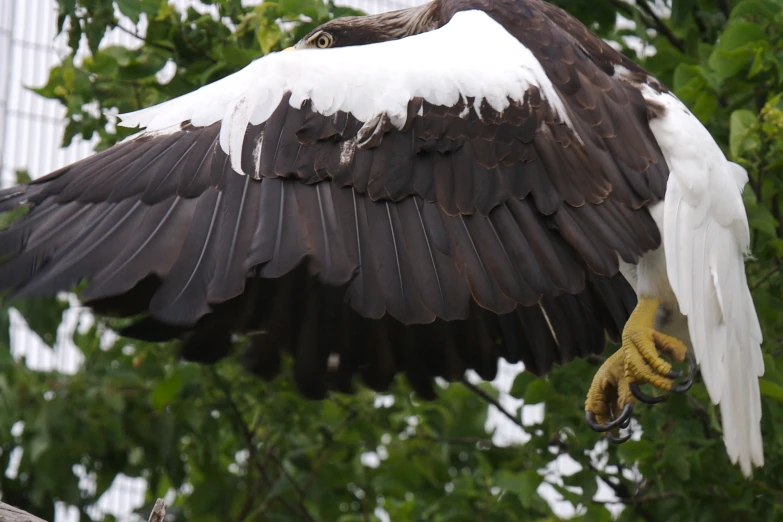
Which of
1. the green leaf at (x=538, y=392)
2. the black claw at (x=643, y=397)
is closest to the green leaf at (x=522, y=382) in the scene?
the green leaf at (x=538, y=392)

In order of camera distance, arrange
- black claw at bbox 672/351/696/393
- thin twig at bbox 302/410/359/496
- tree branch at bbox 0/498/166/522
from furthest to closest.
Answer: thin twig at bbox 302/410/359/496 < black claw at bbox 672/351/696/393 < tree branch at bbox 0/498/166/522

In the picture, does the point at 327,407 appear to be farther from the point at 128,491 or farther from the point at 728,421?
the point at 728,421

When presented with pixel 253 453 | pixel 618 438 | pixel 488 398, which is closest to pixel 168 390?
pixel 253 453

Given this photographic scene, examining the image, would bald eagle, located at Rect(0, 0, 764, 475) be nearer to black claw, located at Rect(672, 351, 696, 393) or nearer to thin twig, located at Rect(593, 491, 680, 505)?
black claw, located at Rect(672, 351, 696, 393)

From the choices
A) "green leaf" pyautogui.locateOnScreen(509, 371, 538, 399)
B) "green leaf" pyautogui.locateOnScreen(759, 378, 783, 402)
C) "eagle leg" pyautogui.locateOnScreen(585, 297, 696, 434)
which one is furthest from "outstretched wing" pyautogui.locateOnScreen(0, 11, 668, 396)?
"green leaf" pyautogui.locateOnScreen(509, 371, 538, 399)

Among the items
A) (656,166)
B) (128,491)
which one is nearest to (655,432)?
(656,166)

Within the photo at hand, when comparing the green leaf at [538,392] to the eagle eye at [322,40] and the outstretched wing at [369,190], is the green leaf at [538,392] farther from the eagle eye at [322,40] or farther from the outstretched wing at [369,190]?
the eagle eye at [322,40]

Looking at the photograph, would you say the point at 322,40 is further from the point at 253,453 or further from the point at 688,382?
the point at 688,382

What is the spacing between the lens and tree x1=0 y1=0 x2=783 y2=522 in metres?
3.91

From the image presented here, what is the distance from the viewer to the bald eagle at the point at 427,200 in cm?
308

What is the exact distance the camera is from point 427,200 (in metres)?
3.23

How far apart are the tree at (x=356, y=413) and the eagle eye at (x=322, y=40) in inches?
3.2

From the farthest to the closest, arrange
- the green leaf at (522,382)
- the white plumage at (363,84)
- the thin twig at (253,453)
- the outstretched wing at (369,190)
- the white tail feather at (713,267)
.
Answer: the thin twig at (253,453), the green leaf at (522,382), the white tail feather at (713,267), the white plumage at (363,84), the outstretched wing at (369,190)

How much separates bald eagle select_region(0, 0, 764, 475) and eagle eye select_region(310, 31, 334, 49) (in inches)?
28.8
